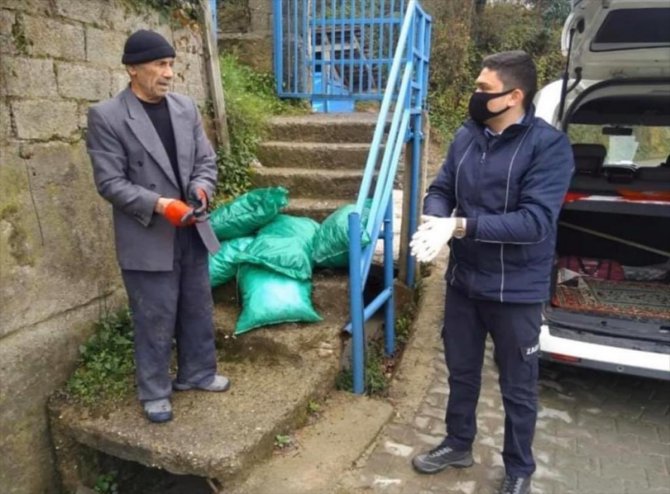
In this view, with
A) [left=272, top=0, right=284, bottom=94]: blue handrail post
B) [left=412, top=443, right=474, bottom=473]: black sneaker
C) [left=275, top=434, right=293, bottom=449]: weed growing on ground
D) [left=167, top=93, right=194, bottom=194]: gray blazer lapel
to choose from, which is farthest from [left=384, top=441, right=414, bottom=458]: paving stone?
[left=272, top=0, right=284, bottom=94]: blue handrail post

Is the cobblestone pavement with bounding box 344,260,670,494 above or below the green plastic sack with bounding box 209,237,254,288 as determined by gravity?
below

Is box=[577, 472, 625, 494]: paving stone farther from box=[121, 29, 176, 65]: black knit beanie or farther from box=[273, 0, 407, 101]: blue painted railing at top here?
box=[273, 0, 407, 101]: blue painted railing at top

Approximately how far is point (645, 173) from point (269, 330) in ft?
10.5

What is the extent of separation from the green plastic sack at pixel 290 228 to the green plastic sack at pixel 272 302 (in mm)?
382

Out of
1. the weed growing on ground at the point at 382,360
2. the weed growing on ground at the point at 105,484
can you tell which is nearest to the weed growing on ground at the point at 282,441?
the weed growing on ground at the point at 382,360

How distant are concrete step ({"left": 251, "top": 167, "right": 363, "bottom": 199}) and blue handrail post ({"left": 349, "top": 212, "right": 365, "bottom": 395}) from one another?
1.46 meters

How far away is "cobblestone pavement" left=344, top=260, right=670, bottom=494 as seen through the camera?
8.75 ft

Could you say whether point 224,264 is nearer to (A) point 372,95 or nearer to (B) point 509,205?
(B) point 509,205

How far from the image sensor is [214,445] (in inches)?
100

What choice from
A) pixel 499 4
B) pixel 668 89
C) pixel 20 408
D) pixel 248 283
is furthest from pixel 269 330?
pixel 499 4

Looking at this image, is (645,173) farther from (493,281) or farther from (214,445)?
(214,445)

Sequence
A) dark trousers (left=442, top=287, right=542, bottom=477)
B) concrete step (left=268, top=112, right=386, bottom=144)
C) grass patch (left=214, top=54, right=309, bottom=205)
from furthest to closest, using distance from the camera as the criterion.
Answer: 1. concrete step (left=268, top=112, right=386, bottom=144)
2. grass patch (left=214, top=54, right=309, bottom=205)
3. dark trousers (left=442, top=287, right=542, bottom=477)

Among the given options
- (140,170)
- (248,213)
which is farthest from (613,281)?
(140,170)

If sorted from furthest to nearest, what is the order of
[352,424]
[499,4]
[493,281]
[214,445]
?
[499,4], [352,424], [214,445], [493,281]
